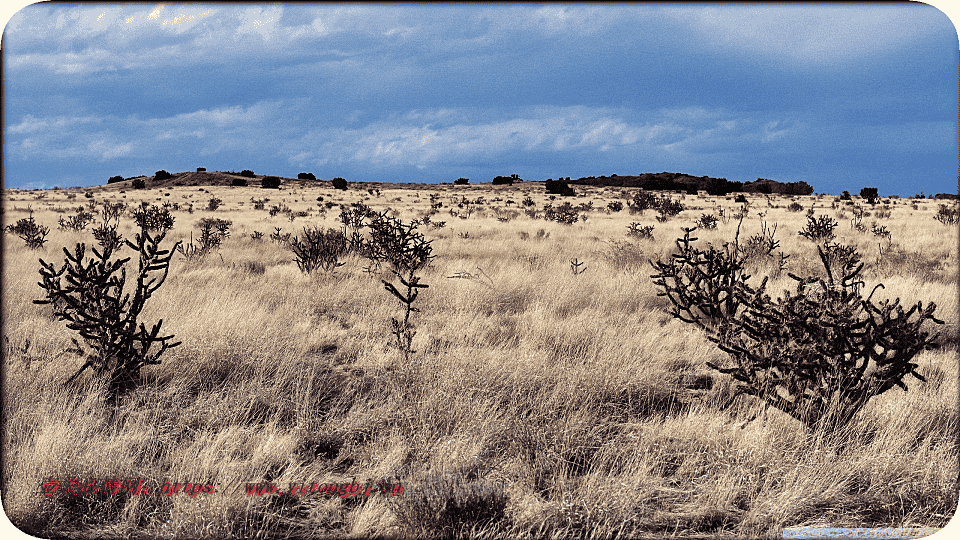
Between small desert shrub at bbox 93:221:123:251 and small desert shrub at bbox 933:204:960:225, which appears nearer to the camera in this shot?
small desert shrub at bbox 93:221:123:251

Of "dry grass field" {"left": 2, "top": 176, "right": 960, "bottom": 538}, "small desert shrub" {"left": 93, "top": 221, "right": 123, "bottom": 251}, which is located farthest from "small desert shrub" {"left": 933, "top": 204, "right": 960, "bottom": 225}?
"small desert shrub" {"left": 93, "top": 221, "right": 123, "bottom": 251}

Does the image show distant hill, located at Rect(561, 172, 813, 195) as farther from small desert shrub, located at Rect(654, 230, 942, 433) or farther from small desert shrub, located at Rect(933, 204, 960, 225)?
small desert shrub, located at Rect(654, 230, 942, 433)

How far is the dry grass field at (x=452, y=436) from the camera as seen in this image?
3.11 metres

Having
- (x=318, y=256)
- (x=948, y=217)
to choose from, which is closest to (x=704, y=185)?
(x=948, y=217)

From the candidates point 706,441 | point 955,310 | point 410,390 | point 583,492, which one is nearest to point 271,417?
point 410,390

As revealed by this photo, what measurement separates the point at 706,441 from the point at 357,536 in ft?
8.56

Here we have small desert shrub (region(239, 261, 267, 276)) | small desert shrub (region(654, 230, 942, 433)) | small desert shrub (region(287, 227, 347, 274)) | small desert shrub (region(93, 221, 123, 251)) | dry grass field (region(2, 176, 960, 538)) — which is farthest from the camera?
small desert shrub (region(239, 261, 267, 276))

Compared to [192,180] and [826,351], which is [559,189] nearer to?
[192,180]

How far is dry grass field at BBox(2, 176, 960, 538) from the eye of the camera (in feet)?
10.2

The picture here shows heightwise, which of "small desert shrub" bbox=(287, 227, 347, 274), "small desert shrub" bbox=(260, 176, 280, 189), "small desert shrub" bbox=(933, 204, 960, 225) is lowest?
"small desert shrub" bbox=(287, 227, 347, 274)

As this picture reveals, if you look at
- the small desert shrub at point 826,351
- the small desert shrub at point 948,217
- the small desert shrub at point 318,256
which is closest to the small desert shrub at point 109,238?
the small desert shrub at point 318,256

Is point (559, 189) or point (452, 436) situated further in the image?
point (559, 189)

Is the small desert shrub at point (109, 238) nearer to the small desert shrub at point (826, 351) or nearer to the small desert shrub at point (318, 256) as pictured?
the small desert shrub at point (318, 256)

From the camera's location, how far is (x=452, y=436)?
3891 millimetres
